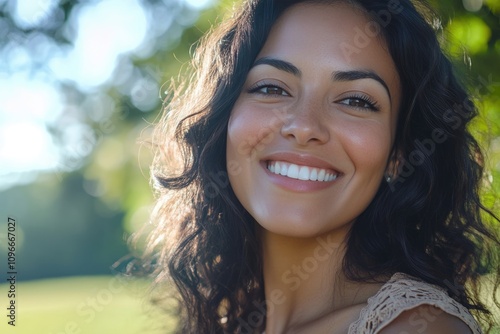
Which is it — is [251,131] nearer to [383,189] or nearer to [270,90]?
[270,90]

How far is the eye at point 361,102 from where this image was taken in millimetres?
2684

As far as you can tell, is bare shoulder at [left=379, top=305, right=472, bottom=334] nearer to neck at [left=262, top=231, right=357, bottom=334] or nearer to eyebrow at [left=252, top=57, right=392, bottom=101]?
neck at [left=262, top=231, right=357, bottom=334]

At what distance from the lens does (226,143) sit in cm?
301

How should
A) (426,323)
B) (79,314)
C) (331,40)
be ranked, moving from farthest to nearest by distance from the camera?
(79,314), (331,40), (426,323)

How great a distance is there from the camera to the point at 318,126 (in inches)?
102

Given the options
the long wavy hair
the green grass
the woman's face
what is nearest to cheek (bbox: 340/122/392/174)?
the woman's face

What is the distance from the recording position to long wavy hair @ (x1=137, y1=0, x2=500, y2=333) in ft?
9.03

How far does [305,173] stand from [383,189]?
14.3 inches

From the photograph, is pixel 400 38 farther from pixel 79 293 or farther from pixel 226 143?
pixel 79 293

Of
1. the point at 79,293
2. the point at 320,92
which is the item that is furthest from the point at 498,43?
the point at 79,293

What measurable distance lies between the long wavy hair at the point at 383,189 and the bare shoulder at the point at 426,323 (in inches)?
10.6

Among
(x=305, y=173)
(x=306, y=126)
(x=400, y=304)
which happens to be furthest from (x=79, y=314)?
(x=400, y=304)

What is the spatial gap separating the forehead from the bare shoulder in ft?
2.83

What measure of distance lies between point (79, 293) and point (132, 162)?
211cm
